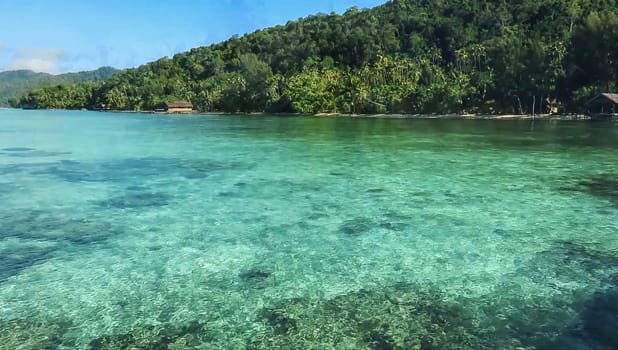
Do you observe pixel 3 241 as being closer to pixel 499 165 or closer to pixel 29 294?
pixel 29 294

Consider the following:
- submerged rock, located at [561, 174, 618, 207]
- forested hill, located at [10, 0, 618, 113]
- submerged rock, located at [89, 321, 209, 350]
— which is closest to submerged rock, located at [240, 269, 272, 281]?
submerged rock, located at [89, 321, 209, 350]

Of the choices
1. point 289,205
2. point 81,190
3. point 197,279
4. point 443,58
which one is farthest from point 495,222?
point 443,58

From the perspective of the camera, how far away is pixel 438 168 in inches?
824

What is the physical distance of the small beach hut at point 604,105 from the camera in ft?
198

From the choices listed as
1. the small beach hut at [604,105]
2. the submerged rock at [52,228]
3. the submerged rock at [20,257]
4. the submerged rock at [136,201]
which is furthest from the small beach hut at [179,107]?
the submerged rock at [20,257]

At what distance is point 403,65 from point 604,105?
39.3 meters

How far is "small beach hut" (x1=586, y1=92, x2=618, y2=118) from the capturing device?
60.3 metres

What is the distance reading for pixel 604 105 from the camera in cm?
6306

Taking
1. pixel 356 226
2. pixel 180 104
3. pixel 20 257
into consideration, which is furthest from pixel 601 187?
pixel 180 104

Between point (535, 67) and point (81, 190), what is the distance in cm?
7090

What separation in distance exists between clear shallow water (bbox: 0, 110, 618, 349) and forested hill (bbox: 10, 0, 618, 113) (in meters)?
59.1

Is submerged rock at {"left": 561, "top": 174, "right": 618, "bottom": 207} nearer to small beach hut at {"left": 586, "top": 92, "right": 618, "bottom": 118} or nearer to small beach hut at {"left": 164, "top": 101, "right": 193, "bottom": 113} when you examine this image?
small beach hut at {"left": 586, "top": 92, "right": 618, "bottom": 118}

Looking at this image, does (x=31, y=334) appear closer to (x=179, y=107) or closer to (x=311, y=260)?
(x=311, y=260)

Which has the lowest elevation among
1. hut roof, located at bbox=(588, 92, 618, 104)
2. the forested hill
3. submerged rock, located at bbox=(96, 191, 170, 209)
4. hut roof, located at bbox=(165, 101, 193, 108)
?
submerged rock, located at bbox=(96, 191, 170, 209)
